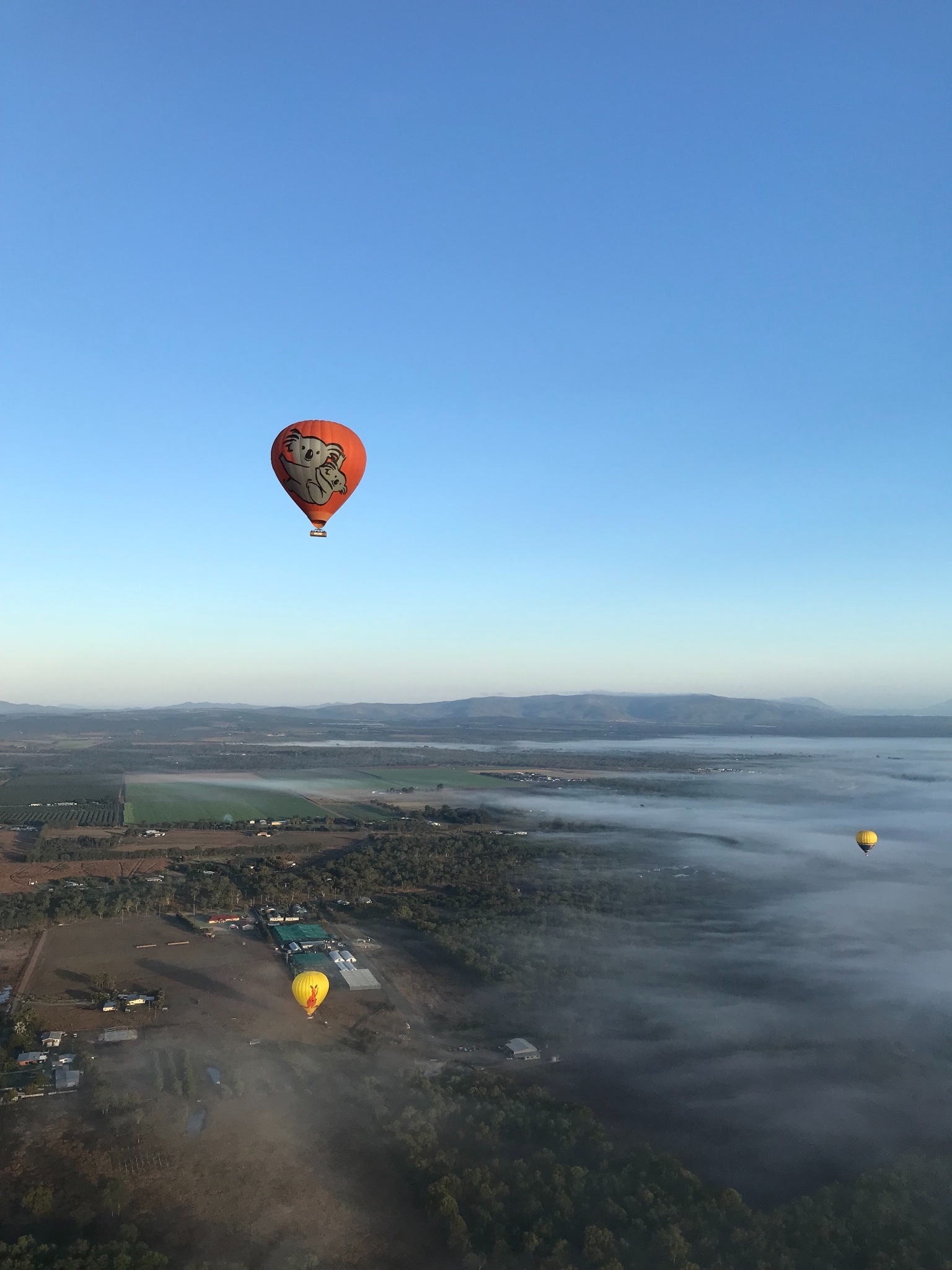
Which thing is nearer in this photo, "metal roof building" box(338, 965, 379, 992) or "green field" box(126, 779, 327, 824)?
"metal roof building" box(338, 965, 379, 992)

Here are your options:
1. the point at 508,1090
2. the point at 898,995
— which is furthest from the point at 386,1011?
the point at 898,995

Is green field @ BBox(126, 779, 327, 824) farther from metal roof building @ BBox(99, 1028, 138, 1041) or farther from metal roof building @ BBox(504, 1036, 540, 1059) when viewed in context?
metal roof building @ BBox(504, 1036, 540, 1059)

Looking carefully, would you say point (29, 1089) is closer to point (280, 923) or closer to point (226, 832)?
point (280, 923)

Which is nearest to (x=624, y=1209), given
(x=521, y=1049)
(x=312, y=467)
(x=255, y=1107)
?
(x=521, y=1049)

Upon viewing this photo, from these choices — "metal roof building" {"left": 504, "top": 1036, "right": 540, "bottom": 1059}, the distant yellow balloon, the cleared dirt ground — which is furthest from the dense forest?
the distant yellow balloon

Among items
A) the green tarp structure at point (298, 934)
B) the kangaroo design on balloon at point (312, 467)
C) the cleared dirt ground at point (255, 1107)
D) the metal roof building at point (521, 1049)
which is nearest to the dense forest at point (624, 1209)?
the cleared dirt ground at point (255, 1107)
